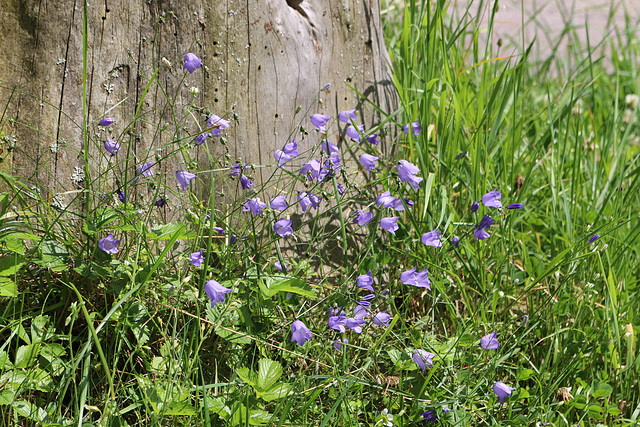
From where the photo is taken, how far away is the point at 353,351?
188 cm

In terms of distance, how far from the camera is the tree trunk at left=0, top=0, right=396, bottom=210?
73.2 inches

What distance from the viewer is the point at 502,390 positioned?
65.3 inches

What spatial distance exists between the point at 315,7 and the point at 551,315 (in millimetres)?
1516

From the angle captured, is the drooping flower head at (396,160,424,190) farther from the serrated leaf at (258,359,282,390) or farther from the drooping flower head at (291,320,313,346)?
the serrated leaf at (258,359,282,390)

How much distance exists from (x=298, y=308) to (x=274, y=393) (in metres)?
0.40

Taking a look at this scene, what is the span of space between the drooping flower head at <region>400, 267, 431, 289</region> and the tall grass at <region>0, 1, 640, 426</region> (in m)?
0.06

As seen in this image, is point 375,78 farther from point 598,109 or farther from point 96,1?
point 598,109

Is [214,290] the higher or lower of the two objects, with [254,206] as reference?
lower

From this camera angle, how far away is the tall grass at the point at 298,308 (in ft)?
5.03

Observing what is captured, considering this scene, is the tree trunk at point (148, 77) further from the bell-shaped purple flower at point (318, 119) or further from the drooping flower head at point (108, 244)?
the drooping flower head at point (108, 244)

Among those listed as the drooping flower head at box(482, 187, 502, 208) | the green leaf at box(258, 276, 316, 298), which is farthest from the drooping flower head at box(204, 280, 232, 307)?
the drooping flower head at box(482, 187, 502, 208)

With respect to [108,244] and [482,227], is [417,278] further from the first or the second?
[108,244]

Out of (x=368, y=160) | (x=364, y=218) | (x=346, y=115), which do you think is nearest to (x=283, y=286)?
(x=364, y=218)

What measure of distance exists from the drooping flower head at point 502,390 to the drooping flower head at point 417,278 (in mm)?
374
